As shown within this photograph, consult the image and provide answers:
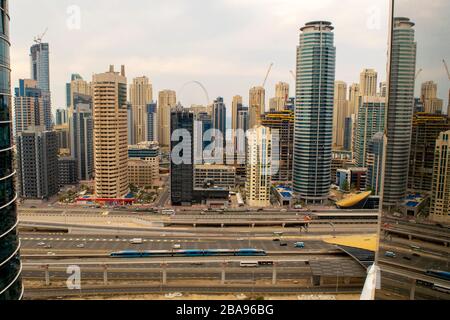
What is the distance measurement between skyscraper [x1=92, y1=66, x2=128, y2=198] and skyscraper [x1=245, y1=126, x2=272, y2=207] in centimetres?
363

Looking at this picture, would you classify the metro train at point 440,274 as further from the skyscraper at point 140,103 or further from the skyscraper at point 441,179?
the skyscraper at point 140,103

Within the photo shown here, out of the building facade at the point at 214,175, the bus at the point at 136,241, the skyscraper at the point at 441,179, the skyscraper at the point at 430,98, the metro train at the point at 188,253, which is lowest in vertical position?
the bus at the point at 136,241

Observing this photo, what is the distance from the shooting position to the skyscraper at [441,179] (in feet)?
6.28

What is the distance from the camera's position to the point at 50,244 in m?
5.66

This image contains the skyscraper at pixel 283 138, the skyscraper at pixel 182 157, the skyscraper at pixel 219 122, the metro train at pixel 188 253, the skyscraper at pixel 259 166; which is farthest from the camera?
the skyscraper at pixel 283 138

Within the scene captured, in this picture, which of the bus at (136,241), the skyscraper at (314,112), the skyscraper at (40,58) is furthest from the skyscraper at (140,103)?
the bus at (136,241)

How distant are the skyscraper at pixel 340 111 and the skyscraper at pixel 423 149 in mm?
7760

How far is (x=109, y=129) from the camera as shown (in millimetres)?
8984

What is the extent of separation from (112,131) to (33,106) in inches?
167

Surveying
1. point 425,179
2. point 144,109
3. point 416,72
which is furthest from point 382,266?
point 144,109

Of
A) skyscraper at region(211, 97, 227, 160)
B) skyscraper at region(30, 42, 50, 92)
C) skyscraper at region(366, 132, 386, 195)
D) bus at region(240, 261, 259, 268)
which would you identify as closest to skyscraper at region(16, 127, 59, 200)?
skyscraper at region(30, 42, 50, 92)

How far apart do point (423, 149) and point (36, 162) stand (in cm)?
947

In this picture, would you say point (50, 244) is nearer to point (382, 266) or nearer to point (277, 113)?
point (382, 266)
